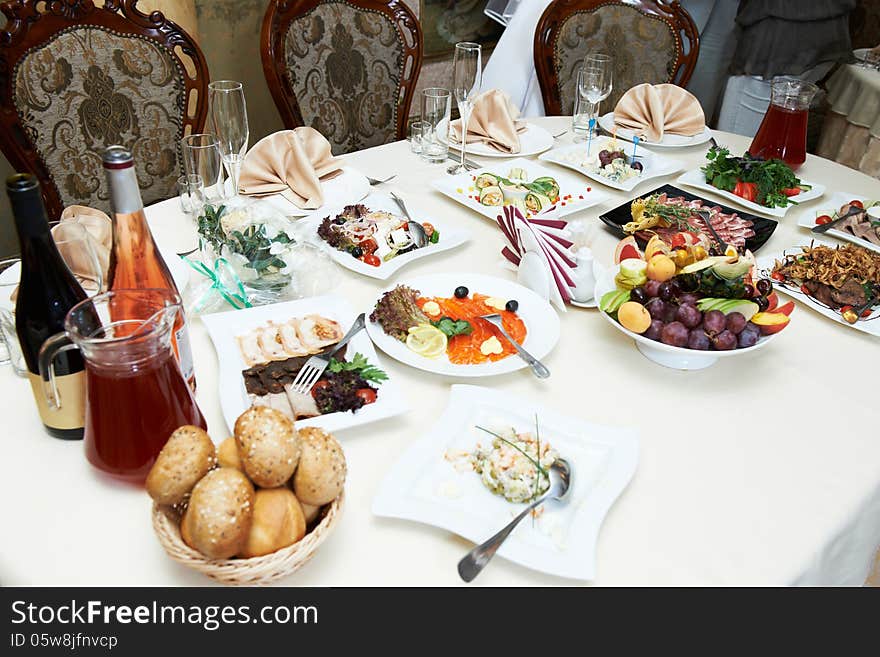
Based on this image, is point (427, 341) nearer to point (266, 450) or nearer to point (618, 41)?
point (266, 450)

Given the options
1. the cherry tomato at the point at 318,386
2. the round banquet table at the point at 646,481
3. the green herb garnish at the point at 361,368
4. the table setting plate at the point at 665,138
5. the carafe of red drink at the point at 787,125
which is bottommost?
the round banquet table at the point at 646,481

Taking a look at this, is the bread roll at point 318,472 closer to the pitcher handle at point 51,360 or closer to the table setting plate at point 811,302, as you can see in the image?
the pitcher handle at point 51,360

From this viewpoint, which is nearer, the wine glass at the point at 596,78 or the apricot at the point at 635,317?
the apricot at the point at 635,317

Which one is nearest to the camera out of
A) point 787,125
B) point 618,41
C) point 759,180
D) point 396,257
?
point 396,257

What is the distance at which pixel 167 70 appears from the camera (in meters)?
1.86

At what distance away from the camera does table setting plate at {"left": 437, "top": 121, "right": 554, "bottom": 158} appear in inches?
75.4

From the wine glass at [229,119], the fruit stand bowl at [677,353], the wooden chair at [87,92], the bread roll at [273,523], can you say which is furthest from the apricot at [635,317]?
the wooden chair at [87,92]

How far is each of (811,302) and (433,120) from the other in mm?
1000

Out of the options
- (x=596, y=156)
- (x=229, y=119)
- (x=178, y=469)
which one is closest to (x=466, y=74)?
(x=596, y=156)

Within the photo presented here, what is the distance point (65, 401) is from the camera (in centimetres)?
90

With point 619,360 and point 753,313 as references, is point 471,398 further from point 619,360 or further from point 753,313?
point 753,313

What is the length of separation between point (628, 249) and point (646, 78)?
1.43 meters

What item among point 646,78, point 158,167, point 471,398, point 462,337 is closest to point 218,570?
point 471,398

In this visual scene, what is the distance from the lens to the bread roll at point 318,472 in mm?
721
